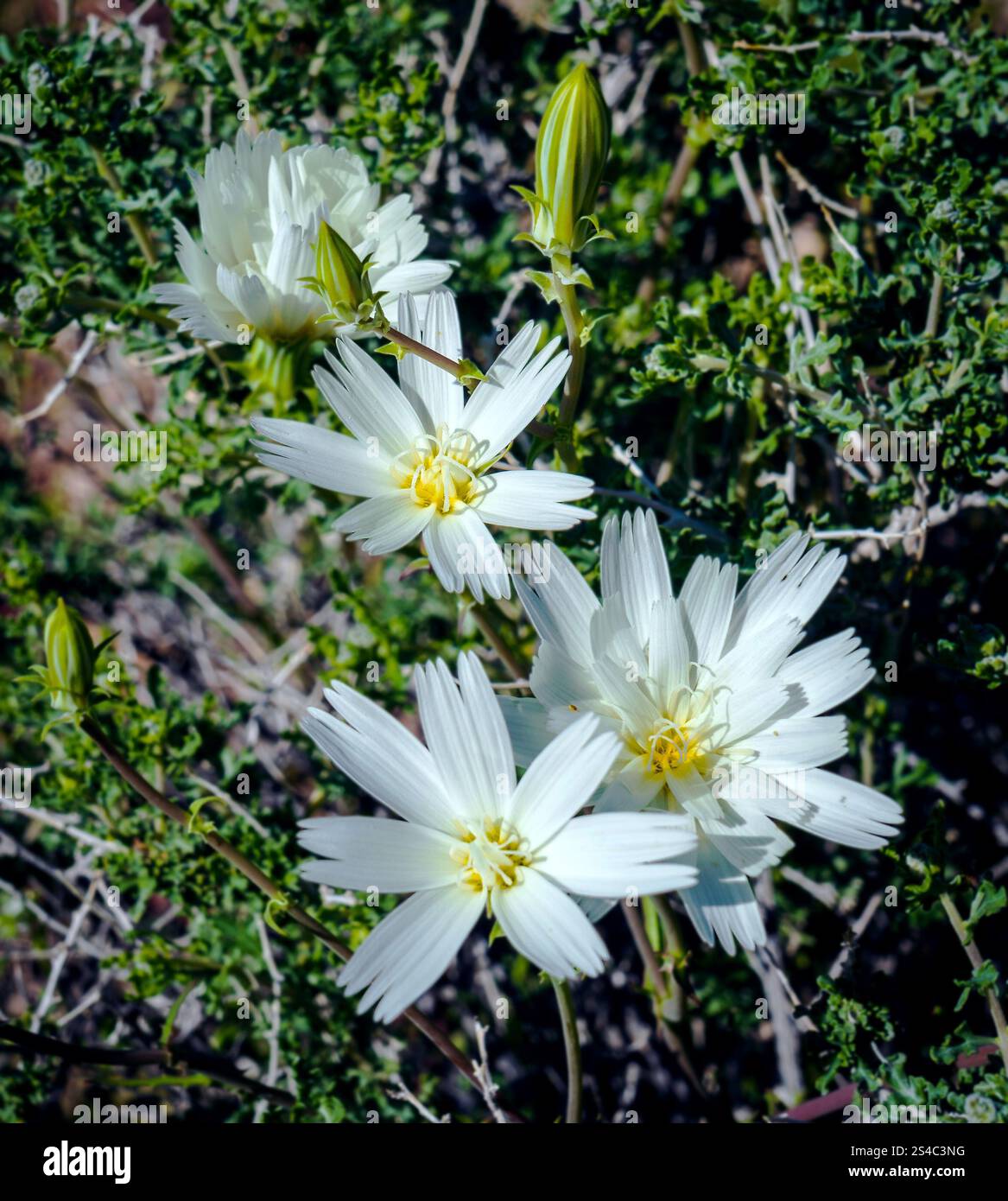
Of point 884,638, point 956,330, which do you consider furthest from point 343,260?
point 884,638

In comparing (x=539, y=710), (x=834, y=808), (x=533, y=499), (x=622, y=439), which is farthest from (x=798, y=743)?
(x=622, y=439)

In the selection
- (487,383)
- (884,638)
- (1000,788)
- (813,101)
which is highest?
(813,101)

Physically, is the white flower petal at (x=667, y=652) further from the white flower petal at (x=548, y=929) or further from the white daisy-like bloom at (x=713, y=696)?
the white flower petal at (x=548, y=929)

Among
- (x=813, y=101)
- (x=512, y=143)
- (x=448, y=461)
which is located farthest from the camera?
(x=512, y=143)

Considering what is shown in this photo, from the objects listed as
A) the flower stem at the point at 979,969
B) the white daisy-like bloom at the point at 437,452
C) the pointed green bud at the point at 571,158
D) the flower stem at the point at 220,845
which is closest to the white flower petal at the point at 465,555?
the white daisy-like bloom at the point at 437,452

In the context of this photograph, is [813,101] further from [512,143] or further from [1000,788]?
[1000,788]
